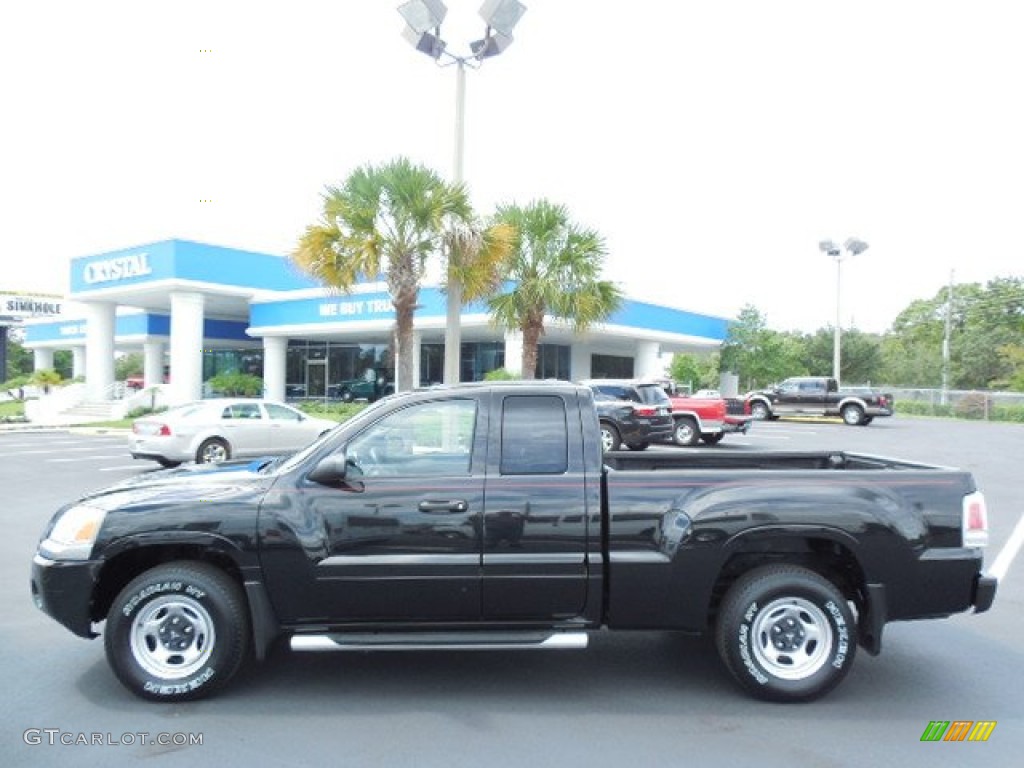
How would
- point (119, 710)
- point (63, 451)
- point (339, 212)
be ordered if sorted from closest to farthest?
1. point (119, 710)
2. point (339, 212)
3. point (63, 451)

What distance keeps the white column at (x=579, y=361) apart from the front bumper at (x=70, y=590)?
31513 millimetres

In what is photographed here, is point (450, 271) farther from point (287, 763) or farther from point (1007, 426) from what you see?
point (1007, 426)

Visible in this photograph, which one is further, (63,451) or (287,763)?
(63,451)

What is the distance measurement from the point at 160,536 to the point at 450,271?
37.0 ft

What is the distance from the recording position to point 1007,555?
27.5 feet

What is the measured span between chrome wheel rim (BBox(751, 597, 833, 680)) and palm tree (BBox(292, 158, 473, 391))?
41.3 ft

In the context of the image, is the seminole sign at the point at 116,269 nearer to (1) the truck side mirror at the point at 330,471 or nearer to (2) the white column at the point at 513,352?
(2) the white column at the point at 513,352

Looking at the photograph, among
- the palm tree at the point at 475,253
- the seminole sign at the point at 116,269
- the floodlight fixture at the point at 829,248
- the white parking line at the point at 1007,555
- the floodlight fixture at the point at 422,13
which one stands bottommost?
the white parking line at the point at 1007,555

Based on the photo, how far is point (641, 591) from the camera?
4.49 metres

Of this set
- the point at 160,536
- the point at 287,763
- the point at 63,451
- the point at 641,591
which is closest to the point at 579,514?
the point at 641,591

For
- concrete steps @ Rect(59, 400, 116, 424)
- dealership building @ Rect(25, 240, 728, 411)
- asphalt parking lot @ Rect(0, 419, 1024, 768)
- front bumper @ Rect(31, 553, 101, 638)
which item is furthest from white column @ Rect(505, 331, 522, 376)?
front bumper @ Rect(31, 553, 101, 638)

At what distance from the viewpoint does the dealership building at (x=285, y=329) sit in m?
28.9

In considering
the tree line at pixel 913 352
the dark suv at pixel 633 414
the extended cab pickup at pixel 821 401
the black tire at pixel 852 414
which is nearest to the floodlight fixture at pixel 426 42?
the dark suv at pixel 633 414

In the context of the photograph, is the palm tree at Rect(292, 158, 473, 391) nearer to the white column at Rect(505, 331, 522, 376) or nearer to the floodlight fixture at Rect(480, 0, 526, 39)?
the floodlight fixture at Rect(480, 0, 526, 39)
